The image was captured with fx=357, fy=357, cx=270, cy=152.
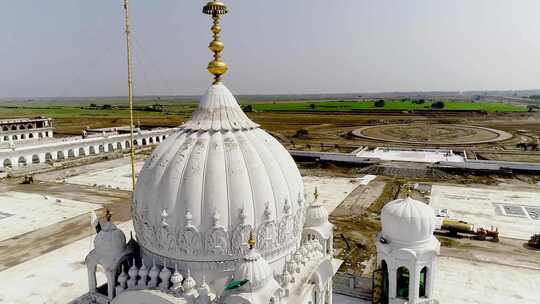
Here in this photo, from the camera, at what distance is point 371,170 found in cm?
5091

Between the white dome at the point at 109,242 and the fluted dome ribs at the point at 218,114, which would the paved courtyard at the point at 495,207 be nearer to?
the fluted dome ribs at the point at 218,114

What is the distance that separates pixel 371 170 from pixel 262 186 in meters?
42.6

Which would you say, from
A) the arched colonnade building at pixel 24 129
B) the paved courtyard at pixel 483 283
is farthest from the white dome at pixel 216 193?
the arched colonnade building at pixel 24 129

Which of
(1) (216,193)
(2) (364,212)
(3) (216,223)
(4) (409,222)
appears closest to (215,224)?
(3) (216,223)

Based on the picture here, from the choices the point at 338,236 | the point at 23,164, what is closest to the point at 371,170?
the point at 338,236

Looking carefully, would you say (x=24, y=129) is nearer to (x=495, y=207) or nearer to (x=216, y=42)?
(x=216, y=42)

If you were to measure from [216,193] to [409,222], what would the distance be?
23.5 feet

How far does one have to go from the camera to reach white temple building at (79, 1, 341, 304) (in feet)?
34.1

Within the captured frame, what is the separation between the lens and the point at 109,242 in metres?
12.1

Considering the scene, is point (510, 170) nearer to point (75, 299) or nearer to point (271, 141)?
point (271, 141)

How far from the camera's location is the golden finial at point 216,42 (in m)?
11.9

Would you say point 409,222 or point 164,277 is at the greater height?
point 409,222

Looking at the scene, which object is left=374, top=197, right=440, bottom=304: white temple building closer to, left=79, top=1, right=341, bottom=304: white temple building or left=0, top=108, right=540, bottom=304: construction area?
left=0, top=108, right=540, bottom=304: construction area

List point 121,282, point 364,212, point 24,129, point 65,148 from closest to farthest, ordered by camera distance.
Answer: point 121,282 → point 364,212 → point 65,148 → point 24,129
